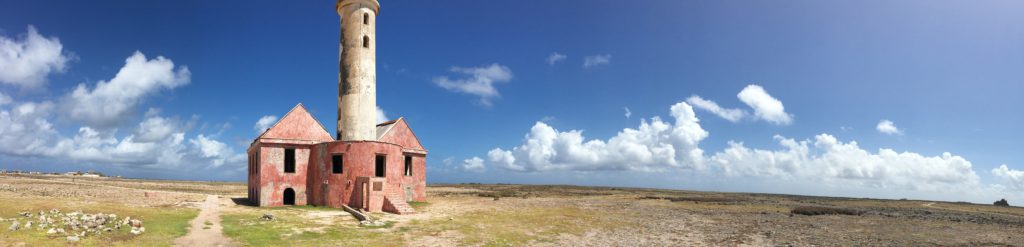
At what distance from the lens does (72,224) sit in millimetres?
15359

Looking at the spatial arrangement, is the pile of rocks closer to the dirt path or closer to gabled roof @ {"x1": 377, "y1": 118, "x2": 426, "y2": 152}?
the dirt path

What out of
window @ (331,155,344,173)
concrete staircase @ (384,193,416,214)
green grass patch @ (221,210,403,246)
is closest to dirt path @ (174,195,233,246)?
green grass patch @ (221,210,403,246)

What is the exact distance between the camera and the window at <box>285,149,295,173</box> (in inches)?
1168

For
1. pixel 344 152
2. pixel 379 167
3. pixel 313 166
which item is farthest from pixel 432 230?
pixel 313 166

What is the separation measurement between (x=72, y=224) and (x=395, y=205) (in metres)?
12.6

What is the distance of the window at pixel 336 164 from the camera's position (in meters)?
28.2

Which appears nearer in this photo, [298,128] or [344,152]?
[344,152]

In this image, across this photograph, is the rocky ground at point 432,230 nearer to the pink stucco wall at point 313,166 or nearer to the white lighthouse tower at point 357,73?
the pink stucco wall at point 313,166

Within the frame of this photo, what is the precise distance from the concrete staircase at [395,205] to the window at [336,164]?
3.55 m

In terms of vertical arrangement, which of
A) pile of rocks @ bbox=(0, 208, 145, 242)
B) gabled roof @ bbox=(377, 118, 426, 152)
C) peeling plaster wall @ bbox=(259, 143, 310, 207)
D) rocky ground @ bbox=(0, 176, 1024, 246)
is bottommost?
rocky ground @ bbox=(0, 176, 1024, 246)

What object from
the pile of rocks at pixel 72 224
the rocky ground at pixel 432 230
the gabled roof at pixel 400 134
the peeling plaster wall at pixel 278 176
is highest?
the gabled roof at pixel 400 134

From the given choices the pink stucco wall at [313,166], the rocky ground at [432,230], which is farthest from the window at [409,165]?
the rocky ground at [432,230]

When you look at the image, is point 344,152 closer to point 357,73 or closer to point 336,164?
point 336,164

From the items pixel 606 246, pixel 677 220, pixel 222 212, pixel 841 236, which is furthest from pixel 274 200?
pixel 841 236
